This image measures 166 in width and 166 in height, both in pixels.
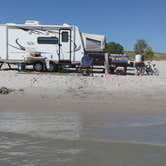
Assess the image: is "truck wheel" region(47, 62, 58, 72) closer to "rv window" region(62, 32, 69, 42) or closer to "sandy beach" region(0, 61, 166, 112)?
"rv window" region(62, 32, 69, 42)

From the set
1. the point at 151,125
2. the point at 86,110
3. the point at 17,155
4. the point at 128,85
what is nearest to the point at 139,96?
the point at 128,85

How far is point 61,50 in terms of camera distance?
94.4 ft

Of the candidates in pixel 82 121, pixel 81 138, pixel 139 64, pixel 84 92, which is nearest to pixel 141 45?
pixel 139 64

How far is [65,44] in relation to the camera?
28.7 m

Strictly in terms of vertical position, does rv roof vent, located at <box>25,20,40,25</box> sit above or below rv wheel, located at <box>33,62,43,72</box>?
above

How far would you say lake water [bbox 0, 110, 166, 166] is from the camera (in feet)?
27.3

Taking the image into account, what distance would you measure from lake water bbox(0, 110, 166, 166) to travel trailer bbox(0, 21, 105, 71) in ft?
46.9

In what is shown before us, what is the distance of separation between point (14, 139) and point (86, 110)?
5273 millimetres

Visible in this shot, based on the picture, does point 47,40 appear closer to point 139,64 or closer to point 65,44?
point 65,44

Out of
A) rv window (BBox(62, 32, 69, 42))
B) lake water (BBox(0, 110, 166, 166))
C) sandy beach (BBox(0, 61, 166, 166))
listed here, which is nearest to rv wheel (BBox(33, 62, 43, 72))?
rv window (BBox(62, 32, 69, 42))

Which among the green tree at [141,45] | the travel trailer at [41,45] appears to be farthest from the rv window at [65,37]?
the green tree at [141,45]

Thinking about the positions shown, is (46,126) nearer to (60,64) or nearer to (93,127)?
(93,127)

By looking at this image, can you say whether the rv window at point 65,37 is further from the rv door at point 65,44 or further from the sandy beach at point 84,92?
the sandy beach at point 84,92

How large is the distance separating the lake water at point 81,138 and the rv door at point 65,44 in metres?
14.3
